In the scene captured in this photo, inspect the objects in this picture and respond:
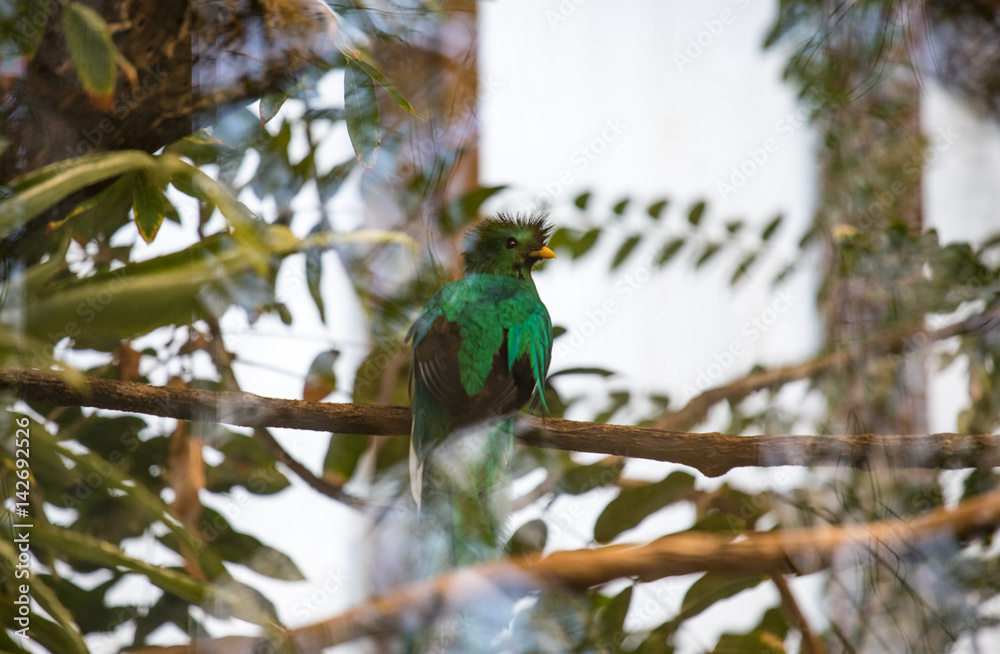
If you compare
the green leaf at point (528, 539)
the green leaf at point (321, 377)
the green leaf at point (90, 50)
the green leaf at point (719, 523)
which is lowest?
the green leaf at point (528, 539)

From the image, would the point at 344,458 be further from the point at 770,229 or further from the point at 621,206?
the point at 770,229

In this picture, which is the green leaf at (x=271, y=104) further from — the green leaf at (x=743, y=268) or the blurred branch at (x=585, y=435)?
the green leaf at (x=743, y=268)

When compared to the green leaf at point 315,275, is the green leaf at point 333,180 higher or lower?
higher

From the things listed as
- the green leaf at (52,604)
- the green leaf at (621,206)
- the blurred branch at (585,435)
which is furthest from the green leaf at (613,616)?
the green leaf at (52,604)

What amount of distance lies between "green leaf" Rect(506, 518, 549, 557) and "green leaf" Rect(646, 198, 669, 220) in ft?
0.99

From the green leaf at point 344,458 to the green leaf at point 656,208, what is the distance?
0.33m

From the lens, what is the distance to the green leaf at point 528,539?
502mm

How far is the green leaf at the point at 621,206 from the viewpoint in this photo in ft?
2.02

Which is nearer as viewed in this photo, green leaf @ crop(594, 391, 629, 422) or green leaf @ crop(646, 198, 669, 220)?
green leaf @ crop(594, 391, 629, 422)

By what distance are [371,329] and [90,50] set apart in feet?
1.19

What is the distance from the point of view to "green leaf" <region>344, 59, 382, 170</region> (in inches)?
22.3

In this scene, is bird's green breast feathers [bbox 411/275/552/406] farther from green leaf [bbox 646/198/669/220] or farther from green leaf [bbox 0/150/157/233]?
green leaf [bbox 0/150/157/233]

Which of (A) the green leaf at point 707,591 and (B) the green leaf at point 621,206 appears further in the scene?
(B) the green leaf at point 621,206

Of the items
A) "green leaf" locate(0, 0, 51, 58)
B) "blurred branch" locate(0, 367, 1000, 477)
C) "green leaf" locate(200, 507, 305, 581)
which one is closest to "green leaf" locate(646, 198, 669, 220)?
"blurred branch" locate(0, 367, 1000, 477)
